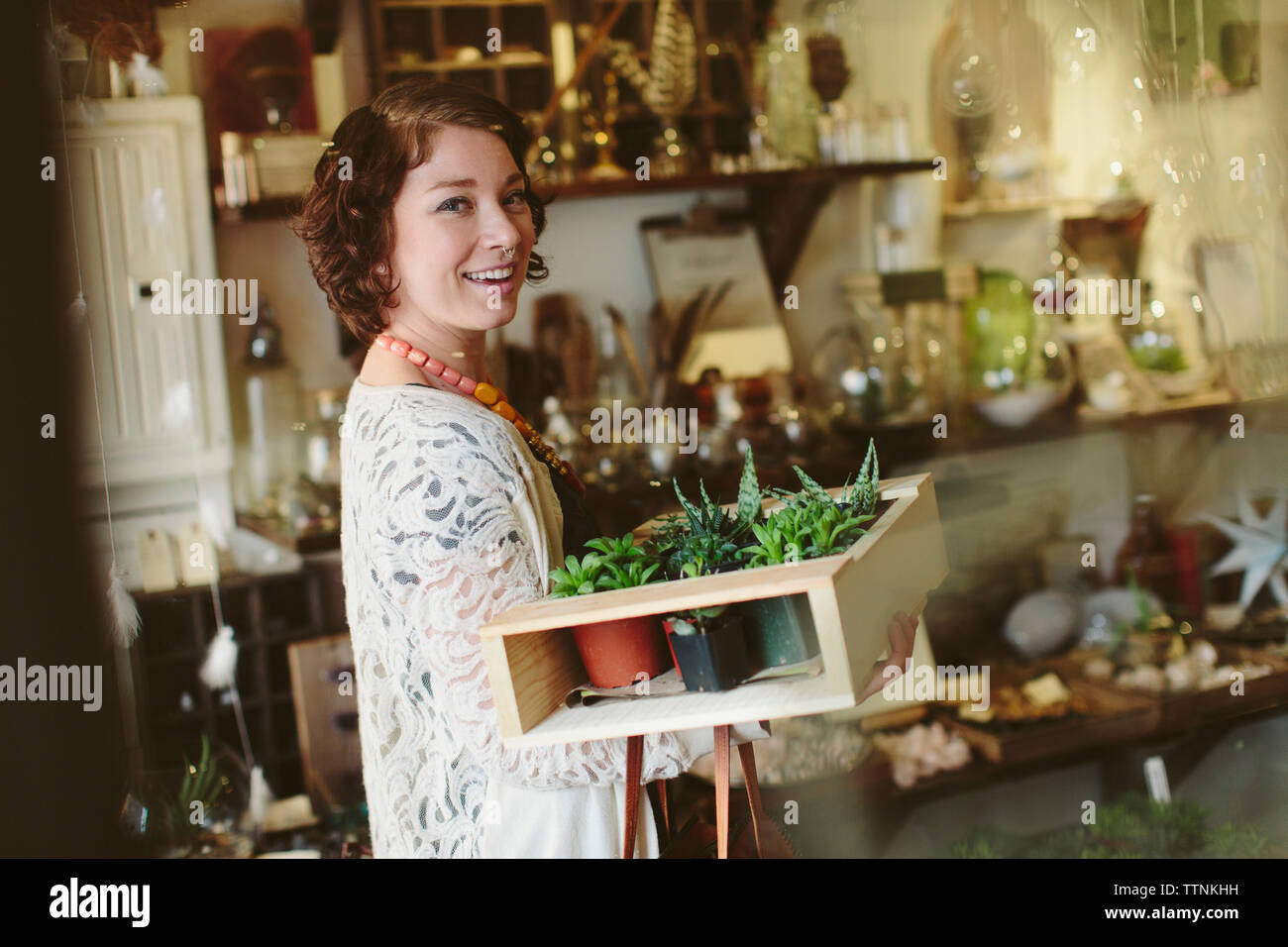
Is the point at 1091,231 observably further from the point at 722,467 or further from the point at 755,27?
the point at 722,467

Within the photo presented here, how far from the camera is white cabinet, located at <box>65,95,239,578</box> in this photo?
6.74ft

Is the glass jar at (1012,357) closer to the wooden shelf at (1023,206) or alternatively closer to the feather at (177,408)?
the wooden shelf at (1023,206)

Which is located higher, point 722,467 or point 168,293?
point 168,293

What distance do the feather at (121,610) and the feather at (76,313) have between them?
0.40 m

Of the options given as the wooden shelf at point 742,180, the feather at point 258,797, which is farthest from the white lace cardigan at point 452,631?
the wooden shelf at point 742,180

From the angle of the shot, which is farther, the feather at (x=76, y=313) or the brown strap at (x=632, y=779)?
the feather at (x=76, y=313)

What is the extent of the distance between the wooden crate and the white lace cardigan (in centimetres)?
9

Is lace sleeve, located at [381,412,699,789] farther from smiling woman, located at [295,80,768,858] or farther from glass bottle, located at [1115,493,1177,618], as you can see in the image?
glass bottle, located at [1115,493,1177,618]

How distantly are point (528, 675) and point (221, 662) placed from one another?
1.42m

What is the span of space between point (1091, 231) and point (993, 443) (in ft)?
2.26

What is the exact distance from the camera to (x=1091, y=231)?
3.10 meters

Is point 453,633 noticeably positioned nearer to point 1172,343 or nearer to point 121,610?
point 121,610

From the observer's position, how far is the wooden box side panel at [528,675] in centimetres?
101
